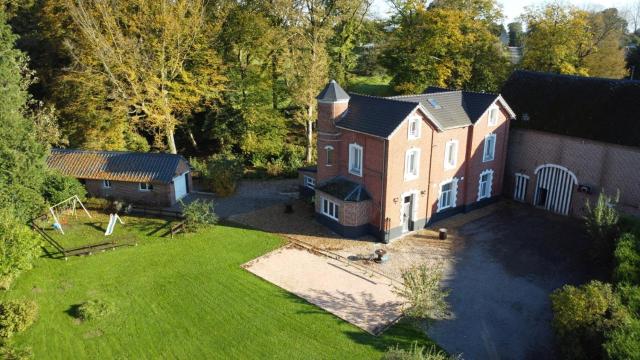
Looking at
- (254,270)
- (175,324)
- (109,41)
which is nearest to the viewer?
(175,324)

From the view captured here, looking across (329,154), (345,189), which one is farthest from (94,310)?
(329,154)

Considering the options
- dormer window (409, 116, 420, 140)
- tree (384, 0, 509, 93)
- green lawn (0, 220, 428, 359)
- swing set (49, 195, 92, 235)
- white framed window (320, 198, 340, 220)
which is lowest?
green lawn (0, 220, 428, 359)

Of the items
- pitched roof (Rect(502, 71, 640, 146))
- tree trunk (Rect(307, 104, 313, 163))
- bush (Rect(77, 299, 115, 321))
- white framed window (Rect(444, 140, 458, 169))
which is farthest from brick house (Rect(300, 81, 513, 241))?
bush (Rect(77, 299, 115, 321))

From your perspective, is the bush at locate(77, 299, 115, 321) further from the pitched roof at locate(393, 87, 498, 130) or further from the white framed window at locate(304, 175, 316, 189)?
the pitched roof at locate(393, 87, 498, 130)

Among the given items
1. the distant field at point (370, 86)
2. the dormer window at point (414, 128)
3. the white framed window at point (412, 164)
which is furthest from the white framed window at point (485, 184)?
the distant field at point (370, 86)

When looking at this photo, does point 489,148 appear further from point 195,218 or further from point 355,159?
point 195,218

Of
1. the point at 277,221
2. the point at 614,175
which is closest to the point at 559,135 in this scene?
the point at 614,175

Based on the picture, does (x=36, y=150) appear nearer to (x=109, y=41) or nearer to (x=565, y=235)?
(x=109, y=41)
